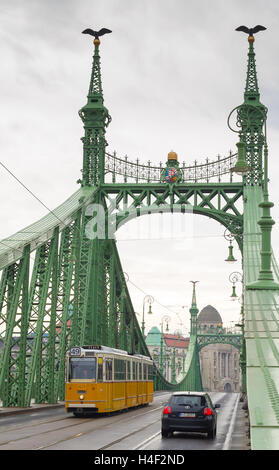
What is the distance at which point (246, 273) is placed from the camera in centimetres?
3228

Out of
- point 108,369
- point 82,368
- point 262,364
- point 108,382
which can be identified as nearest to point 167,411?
point 262,364

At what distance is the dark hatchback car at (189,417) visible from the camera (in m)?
19.6

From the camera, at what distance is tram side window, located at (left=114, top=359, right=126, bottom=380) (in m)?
30.9

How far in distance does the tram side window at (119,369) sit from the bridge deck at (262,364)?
6.25 m

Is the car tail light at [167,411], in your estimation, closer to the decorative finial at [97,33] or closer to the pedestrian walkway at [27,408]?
the pedestrian walkway at [27,408]

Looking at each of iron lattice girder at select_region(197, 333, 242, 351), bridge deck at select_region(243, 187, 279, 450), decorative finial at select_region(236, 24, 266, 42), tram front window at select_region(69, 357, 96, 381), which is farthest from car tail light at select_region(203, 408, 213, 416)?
iron lattice girder at select_region(197, 333, 242, 351)

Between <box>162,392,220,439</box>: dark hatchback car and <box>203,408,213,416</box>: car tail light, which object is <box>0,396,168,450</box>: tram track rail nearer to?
<box>162,392,220,439</box>: dark hatchback car

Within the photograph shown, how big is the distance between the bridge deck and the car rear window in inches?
88.2

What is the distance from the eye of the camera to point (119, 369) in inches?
1251

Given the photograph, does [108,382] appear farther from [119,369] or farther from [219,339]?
[219,339]

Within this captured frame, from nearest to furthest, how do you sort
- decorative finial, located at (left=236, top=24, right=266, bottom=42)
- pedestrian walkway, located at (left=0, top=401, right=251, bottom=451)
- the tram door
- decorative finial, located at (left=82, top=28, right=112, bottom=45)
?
pedestrian walkway, located at (left=0, top=401, right=251, bottom=451)
the tram door
decorative finial, located at (left=236, top=24, right=266, bottom=42)
decorative finial, located at (left=82, top=28, right=112, bottom=45)

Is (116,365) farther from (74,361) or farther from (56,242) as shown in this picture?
(56,242)

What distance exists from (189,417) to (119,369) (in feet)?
40.5

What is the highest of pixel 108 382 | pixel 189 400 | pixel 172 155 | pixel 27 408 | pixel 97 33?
pixel 97 33
